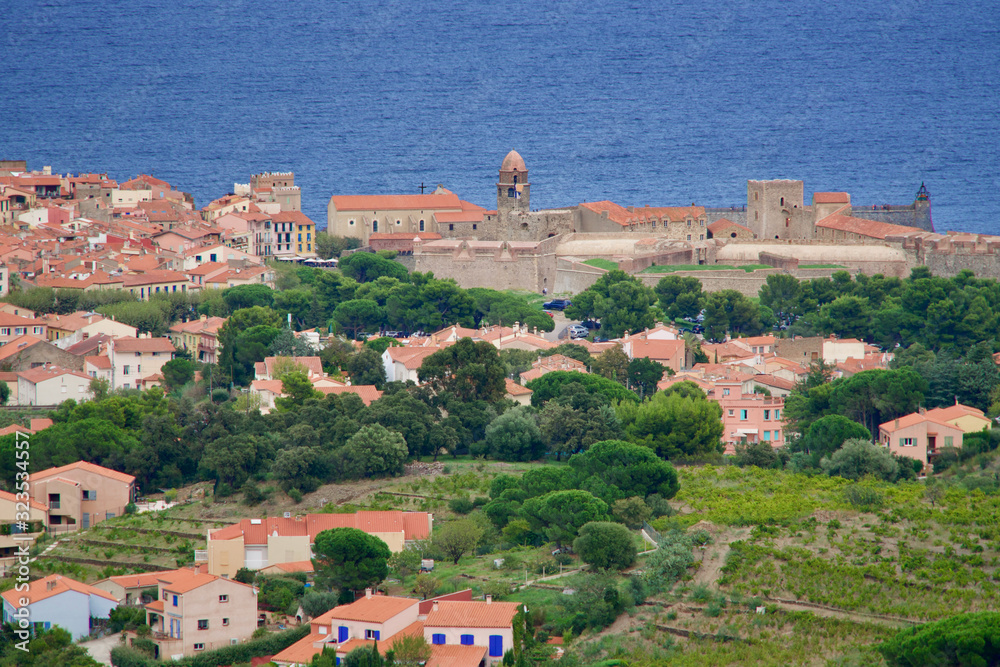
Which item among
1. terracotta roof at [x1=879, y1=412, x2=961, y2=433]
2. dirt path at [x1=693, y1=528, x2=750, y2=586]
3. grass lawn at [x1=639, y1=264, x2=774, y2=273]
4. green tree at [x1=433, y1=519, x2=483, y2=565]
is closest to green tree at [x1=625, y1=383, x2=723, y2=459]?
terracotta roof at [x1=879, y1=412, x2=961, y2=433]

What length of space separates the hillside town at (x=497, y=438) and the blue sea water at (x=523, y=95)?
5348 centimetres

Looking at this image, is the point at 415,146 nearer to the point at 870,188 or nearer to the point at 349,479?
the point at 870,188

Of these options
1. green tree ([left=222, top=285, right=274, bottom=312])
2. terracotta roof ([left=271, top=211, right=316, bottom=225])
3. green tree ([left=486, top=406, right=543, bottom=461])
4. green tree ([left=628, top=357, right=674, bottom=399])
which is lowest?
green tree ([left=486, top=406, right=543, bottom=461])

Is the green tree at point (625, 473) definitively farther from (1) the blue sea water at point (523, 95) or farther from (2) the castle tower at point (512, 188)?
(1) the blue sea water at point (523, 95)

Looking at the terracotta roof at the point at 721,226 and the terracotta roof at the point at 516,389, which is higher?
the terracotta roof at the point at 721,226

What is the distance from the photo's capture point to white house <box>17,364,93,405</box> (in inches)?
1709

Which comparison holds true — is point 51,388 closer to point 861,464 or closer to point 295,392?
A: point 295,392

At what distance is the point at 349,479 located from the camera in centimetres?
3466

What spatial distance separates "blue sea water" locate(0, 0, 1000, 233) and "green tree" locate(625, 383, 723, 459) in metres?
75.8

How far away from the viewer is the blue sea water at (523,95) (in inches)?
5118

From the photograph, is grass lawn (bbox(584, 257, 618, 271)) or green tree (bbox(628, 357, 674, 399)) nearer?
green tree (bbox(628, 357, 674, 399))

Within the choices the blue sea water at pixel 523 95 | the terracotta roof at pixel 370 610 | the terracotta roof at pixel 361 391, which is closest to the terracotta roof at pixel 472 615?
the terracotta roof at pixel 370 610

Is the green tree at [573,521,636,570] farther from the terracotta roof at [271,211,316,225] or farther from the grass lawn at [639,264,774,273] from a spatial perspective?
the terracotta roof at [271,211,316,225]

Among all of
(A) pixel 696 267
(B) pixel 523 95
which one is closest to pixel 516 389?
(A) pixel 696 267
